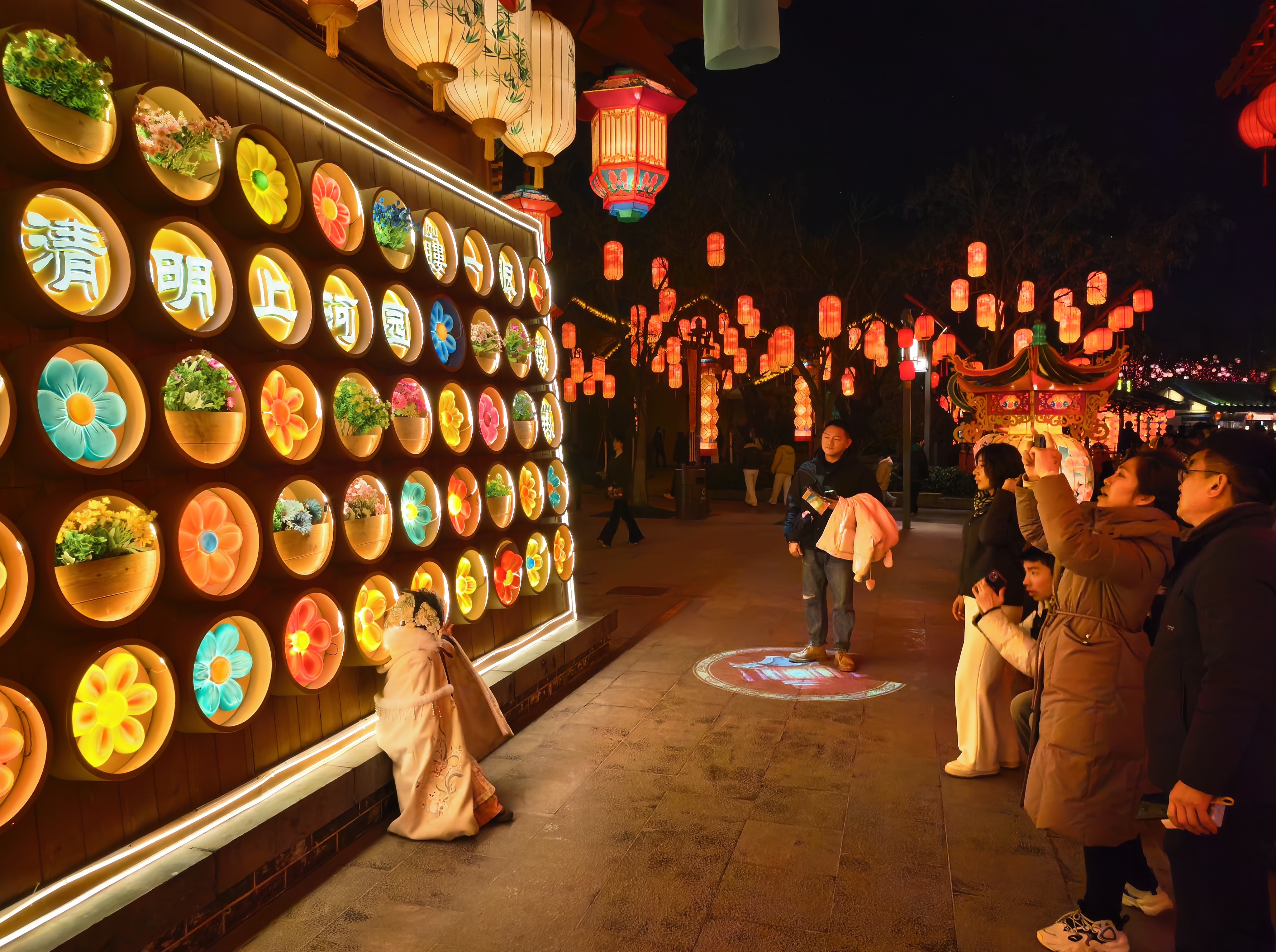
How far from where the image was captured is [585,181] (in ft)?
64.7

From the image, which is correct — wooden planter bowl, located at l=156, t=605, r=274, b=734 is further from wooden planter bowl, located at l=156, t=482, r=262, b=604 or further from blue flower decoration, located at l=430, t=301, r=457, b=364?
blue flower decoration, located at l=430, t=301, r=457, b=364

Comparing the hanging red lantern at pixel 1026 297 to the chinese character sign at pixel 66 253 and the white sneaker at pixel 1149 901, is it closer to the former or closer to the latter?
the white sneaker at pixel 1149 901

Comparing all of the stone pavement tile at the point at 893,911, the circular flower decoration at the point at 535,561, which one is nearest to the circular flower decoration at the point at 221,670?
the stone pavement tile at the point at 893,911

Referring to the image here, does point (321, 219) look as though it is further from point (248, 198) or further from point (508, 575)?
point (508, 575)

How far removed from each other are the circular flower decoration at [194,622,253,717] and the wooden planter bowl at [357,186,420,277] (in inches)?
83.4

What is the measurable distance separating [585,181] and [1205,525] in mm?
18923

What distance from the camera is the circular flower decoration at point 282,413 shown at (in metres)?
3.73

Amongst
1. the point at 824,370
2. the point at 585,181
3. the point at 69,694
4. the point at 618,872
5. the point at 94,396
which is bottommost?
the point at 618,872

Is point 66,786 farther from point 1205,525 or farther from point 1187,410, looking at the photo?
point 1187,410

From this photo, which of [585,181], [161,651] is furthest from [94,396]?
[585,181]

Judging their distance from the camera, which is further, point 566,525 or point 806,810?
point 566,525

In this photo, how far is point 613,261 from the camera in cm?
1689

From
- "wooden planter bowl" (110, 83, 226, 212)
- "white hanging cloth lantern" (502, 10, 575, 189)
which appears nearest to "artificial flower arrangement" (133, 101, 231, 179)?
"wooden planter bowl" (110, 83, 226, 212)

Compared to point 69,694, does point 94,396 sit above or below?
above
